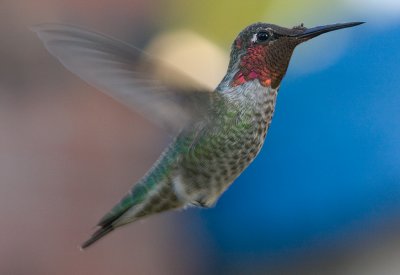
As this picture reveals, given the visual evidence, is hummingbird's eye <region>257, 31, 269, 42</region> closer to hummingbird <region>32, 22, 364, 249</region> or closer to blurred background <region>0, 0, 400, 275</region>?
hummingbird <region>32, 22, 364, 249</region>

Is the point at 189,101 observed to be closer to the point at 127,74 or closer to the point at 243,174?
the point at 127,74

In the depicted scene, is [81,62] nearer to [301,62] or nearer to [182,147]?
[182,147]

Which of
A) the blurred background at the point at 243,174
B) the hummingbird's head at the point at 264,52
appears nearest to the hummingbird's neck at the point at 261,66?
the hummingbird's head at the point at 264,52

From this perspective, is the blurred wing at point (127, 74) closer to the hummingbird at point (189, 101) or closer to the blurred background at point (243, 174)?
the hummingbird at point (189, 101)

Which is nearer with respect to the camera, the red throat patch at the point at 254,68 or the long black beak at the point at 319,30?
the long black beak at the point at 319,30

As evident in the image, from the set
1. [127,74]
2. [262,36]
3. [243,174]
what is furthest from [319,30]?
[243,174]

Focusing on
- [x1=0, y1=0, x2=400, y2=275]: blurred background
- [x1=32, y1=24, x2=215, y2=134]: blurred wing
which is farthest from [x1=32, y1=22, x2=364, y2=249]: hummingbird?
[x1=0, y1=0, x2=400, y2=275]: blurred background

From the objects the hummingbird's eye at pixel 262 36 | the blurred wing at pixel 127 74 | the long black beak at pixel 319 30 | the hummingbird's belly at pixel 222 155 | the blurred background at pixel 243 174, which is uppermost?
the blurred background at pixel 243 174
